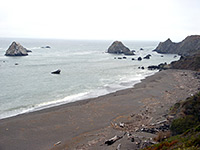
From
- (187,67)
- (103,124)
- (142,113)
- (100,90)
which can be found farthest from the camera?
(187,67)

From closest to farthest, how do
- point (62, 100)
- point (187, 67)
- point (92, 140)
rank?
point (92, 140) → point (62, 100) → point (187, 67)

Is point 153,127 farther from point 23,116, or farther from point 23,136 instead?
point 23,116

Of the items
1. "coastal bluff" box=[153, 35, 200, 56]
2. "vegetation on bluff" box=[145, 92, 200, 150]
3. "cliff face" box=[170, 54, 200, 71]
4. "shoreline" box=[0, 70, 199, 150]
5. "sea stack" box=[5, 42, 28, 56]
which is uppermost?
"coastal bluff" box=[153, 35, 200, 56]

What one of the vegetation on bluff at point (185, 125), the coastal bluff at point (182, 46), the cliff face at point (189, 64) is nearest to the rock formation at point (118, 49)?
the coastal bluff at point (182, 46)

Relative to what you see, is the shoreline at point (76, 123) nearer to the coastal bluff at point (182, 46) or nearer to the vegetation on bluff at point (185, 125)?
the vegetation on bluff at point (185, 125)

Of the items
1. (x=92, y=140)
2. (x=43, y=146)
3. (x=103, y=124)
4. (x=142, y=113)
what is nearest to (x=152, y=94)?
(x=142, y=113)

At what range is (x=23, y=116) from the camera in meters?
26.9

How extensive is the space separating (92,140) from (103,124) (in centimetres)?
467

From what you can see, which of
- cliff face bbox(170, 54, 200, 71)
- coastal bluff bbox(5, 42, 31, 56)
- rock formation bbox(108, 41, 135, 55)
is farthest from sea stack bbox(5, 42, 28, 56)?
cliff face bbox(170, 54, 200, 71)

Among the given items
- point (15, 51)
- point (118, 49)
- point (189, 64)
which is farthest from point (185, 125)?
point (118, 49)

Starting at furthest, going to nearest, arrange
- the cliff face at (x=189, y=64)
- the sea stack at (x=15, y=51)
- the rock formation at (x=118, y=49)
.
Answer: the rock formation at (x=118, y=49), the sea stack at (x=15, y=51), the cliff face at (x=189, y=64)

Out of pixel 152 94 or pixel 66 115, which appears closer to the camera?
pixel 66 115

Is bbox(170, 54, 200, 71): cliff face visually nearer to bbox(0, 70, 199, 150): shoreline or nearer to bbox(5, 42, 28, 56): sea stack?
bbox(0, 70, 199, 150): shoreline

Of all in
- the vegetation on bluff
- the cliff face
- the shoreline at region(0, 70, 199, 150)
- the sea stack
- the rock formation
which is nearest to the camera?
the vegetation on bluff
